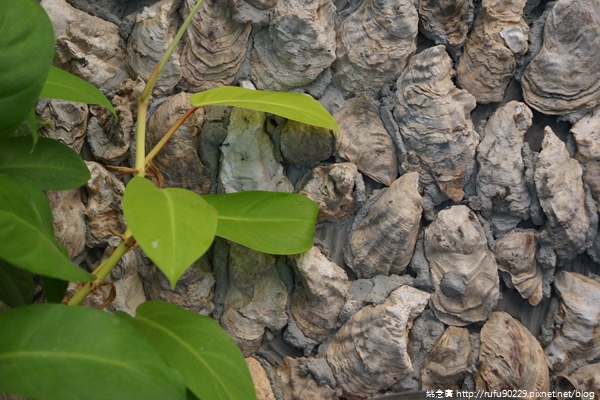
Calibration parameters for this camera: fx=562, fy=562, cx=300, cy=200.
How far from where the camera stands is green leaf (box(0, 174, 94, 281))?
0.51 m

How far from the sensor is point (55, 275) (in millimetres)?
516

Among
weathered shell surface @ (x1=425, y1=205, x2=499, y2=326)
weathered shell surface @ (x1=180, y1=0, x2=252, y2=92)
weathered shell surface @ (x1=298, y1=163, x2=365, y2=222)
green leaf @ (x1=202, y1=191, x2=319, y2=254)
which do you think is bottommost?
weathered shell surface @ (x1=425, y1=205, x2=499, y2=326)

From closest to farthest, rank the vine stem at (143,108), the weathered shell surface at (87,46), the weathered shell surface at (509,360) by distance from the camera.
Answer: the vine stem at (143,108) → the weathered shell surface at (87,46) → the weathered shell surface at (509,360)

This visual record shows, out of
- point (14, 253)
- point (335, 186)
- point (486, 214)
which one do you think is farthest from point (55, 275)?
point (486, 214)

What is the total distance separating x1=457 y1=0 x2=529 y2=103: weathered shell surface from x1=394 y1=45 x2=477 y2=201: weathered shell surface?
41 millimetres

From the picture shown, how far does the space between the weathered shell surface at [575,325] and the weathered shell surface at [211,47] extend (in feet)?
2.33

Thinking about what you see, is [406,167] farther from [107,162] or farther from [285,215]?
[107,162]

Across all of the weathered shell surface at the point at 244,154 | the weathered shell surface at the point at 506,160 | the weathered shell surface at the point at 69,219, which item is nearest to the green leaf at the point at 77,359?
the weathered shell surface at the point at 69,219

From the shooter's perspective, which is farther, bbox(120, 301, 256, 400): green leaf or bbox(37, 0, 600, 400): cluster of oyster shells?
bbox(37, 0, 600, 400): cluster of oyster shells

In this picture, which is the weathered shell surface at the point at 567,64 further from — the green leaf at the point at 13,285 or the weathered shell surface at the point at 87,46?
the green leaf at the point at 13,285

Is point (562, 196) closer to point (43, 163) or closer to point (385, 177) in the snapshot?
point (385, 177)

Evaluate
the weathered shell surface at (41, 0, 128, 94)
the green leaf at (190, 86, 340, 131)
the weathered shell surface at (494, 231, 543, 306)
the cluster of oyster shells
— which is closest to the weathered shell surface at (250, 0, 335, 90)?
the cluster of oyster shells

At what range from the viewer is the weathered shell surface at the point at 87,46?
0.86 metres

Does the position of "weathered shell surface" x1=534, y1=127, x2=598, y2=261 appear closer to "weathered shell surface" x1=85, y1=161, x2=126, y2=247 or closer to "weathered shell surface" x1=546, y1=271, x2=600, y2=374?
"weathered shell surface" x1=546, y1=271, x2=600, y2=374
